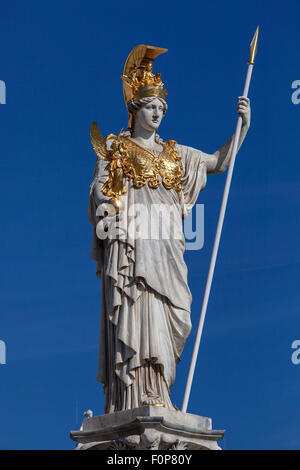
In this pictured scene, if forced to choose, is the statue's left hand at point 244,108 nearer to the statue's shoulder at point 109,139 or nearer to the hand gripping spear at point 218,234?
the hand gripping spear at point 218,234

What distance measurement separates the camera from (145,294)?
2300 centimetres

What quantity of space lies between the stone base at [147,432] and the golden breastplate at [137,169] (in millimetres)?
3984

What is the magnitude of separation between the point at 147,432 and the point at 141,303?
2490 millimetres

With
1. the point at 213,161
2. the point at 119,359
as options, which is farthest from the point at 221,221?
the point at 119,359

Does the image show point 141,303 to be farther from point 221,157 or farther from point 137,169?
point 221,157

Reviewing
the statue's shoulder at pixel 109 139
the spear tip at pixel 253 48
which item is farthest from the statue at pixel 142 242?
the spear tip at pixel 253 48

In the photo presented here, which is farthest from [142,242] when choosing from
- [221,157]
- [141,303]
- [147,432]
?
[147,432]

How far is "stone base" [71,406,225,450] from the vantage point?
2147 centimetres

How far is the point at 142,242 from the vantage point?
23.2 metres

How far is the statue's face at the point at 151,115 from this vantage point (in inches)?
953

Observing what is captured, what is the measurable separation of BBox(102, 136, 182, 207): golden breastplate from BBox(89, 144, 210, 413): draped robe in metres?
0.12

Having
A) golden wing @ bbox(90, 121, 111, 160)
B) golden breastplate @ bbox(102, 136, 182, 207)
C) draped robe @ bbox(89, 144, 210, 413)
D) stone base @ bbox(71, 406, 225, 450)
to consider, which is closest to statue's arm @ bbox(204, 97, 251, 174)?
golden breastplate @ bbox(102, 136, 182, 207)

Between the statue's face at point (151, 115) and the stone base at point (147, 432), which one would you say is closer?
the stone base at point (147, 432)

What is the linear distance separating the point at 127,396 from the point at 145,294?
1789mm
